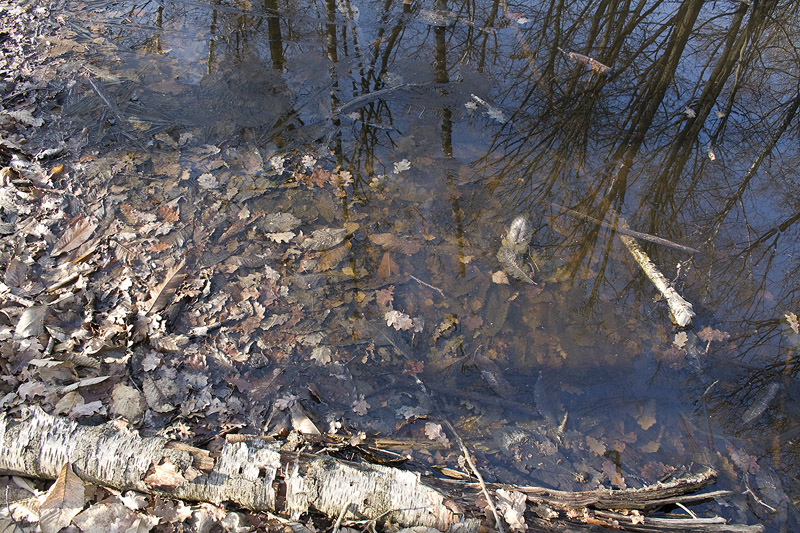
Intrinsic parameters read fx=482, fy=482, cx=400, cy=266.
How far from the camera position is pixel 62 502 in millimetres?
2441

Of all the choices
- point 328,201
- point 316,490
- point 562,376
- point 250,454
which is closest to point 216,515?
point 250,454

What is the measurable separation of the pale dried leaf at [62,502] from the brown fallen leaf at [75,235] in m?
1.95

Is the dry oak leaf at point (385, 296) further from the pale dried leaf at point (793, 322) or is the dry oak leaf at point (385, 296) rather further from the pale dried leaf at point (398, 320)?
the pale dried leaf at point (793, 322)

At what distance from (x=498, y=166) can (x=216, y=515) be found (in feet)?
12.8

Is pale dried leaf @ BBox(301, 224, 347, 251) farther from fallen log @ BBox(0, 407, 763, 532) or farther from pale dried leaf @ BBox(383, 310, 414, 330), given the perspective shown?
fallen log @ BBox(0, 407, 763, 532)

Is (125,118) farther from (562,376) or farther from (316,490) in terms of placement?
(562,376)

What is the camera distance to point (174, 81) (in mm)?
5656

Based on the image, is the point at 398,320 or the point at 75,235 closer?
the point at 398,320

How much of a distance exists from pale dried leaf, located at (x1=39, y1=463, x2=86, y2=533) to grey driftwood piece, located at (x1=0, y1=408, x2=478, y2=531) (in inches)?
1.7

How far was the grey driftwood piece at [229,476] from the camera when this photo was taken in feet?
8.15

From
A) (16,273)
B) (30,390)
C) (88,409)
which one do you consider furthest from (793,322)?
Answer: (16,273)

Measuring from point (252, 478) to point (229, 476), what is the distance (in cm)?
12

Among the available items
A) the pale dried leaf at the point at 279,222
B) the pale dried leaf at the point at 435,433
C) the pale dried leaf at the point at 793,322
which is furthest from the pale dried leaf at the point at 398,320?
the pale dried leaf at the point at 793,322

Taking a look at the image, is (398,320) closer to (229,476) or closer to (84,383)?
(229,476)
